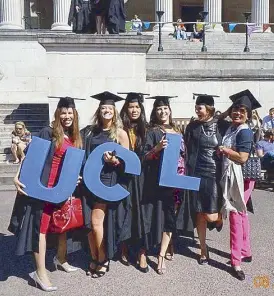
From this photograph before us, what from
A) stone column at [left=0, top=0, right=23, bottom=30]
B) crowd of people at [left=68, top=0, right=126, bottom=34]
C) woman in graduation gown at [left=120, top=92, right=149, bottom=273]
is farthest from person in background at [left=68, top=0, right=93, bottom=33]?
stone column at [left=0, top=0, right=23, bottom=30]

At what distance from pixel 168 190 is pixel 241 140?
973 mm

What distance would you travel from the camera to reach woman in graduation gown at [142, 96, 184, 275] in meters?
4.98

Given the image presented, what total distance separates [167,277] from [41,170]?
5.96 feet

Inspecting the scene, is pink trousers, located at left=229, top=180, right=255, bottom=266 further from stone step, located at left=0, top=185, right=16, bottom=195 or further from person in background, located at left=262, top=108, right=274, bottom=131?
person in background, located at left=262, top=108, right=274, bottom=131

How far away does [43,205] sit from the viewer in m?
4.57

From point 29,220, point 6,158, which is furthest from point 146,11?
point 29,220

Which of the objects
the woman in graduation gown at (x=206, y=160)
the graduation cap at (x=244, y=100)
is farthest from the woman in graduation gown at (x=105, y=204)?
the graduation cap at (x=244, y=100)

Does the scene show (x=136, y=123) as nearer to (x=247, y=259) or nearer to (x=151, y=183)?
(x=151, y=183)

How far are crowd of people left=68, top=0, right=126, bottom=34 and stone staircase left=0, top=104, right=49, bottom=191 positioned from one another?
3.02 metres

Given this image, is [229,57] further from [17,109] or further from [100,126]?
[100,126]

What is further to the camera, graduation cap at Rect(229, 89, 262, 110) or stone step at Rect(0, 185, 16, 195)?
stone step at Rect(0, 185, 16, 195)

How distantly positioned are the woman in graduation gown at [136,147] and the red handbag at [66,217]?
645 mm

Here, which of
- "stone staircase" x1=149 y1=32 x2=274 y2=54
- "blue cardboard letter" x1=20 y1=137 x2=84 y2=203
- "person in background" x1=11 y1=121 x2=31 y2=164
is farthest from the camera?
"stone staircase" x1=149 y1=32 x2=274 y2=54

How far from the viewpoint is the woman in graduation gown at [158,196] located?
498cm
